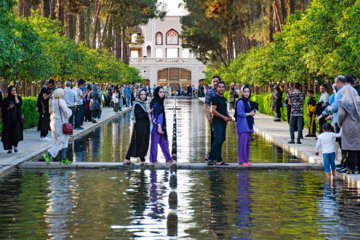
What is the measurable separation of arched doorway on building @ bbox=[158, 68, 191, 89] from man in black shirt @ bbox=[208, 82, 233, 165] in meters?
123

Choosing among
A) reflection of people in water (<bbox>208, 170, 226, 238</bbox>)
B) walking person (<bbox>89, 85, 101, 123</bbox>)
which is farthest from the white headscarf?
walking person (<bbox>89, 85, 101, 123</bbox>)

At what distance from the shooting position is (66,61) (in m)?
35.8

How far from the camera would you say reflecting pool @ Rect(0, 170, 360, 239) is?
25.3 feet

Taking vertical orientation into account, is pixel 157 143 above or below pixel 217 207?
above

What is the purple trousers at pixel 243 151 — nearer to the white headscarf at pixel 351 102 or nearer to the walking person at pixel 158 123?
the walking person at pixel 158 123

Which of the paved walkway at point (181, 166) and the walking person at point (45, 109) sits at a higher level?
the walking person at point (45, 109)

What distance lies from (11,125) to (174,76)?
122120mm

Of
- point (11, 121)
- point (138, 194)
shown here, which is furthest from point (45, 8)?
point (138, 194)

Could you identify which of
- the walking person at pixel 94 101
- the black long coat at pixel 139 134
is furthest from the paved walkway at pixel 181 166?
the walking person at pixel 94 101

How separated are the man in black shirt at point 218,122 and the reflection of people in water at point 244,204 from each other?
109cm

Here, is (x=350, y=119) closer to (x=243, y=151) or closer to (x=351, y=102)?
(x=351, y=102)

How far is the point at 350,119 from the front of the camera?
1244 centimetres

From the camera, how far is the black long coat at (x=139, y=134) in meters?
14.2

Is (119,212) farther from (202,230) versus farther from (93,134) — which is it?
(93,134)
